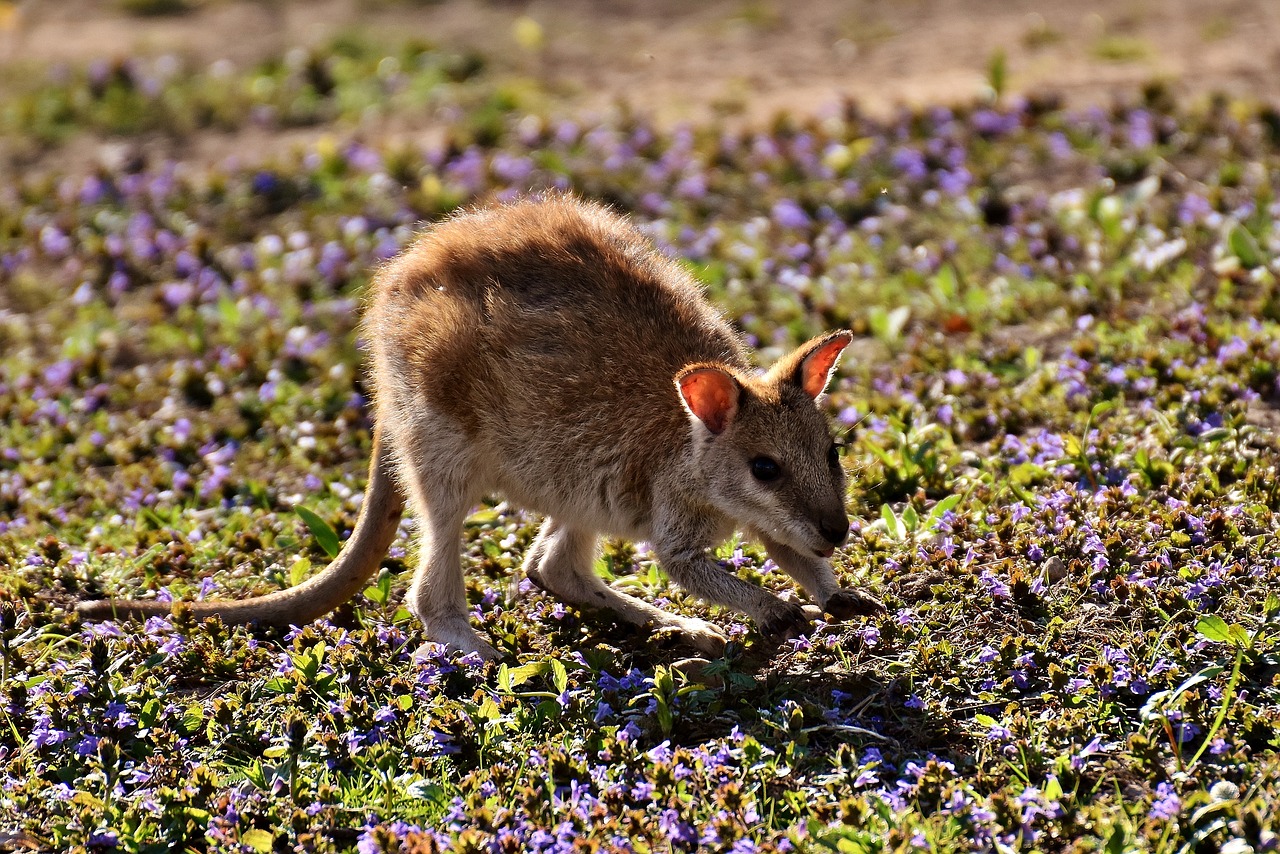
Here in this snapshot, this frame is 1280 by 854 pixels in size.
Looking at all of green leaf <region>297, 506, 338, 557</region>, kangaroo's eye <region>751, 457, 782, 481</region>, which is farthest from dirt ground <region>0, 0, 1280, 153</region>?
kangaroo's eye <region>751, 457, 782, 481</region>

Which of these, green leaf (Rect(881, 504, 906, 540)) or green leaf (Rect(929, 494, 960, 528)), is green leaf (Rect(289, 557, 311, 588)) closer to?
green leaf (Rect(881, 504, 906, 540))

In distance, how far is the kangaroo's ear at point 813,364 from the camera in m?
5.25

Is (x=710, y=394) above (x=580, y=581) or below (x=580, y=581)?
above

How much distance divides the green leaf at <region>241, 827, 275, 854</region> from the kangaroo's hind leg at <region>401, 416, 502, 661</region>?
50.5 inches

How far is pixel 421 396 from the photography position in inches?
221

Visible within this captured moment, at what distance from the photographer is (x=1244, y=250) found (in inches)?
290

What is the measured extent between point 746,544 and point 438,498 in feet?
4.01

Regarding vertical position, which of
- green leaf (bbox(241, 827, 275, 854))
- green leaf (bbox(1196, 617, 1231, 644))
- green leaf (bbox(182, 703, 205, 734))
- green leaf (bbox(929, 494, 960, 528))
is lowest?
green leaf (bbox(182, 703, 205, 734))

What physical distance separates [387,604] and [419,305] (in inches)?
45.3

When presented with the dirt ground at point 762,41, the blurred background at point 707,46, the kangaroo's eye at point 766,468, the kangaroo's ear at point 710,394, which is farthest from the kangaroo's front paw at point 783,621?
the dirt ground at point 762,41

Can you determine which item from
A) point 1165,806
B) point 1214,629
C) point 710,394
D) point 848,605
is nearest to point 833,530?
point 848,605

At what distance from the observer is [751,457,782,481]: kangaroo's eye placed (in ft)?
17.0

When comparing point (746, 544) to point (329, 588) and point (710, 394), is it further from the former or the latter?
point (329, 588)

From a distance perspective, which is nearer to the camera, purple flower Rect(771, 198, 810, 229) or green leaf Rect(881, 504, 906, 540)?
green leaf Rect(881, 504, 906, 540)
